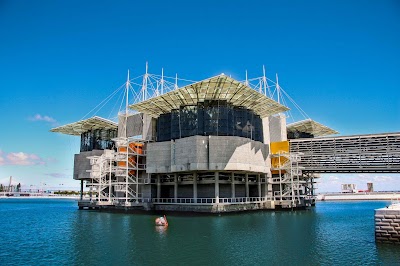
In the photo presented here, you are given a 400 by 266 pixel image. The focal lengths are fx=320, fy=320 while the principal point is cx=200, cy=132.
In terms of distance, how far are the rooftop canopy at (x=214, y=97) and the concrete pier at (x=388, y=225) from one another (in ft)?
126

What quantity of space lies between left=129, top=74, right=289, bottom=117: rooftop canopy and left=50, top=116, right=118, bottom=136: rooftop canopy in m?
20.5

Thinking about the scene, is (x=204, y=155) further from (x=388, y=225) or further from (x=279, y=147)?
(x=388, y=225)

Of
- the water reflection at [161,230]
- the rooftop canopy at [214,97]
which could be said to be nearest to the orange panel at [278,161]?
the rooftop canopy at [214,97]

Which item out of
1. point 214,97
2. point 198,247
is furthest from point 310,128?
point 198,247

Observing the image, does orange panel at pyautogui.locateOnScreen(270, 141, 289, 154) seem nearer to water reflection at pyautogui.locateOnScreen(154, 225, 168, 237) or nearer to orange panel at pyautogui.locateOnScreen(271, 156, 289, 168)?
orange panel at pyautogui.locateOnScreen(271, 156, 289, 168)

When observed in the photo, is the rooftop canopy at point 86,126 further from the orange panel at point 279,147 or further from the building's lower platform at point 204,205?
the orange panel at point 279,147

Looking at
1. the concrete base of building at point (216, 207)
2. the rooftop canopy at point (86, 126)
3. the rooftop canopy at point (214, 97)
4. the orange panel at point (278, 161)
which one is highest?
the rooftop canopy at point (214, 97)

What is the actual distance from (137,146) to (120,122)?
46.2 ft

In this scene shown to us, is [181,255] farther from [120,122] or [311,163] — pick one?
[120,122]

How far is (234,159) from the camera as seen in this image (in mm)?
67125

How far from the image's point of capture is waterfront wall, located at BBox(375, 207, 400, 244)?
28938 millimetres

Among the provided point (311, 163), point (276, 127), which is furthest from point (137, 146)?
point (311, 163)

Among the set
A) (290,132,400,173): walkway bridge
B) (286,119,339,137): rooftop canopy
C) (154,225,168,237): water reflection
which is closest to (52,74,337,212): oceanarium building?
(290,132,400,173): walkway bridge

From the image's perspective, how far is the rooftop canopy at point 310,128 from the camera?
9919 centimetres
